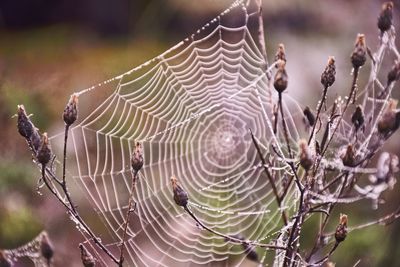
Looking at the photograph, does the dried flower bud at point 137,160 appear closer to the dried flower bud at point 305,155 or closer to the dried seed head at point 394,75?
the dried flower bud at point 305,155

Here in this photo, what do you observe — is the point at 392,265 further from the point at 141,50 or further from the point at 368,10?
the point at 141,50

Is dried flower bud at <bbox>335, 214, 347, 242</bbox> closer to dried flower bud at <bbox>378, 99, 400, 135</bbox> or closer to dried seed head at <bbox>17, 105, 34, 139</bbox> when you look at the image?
dried flower bud at <bbox>378, 99, 400, 135</bbox>

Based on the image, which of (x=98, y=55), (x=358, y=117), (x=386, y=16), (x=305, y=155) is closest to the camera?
(x=305, y=155)

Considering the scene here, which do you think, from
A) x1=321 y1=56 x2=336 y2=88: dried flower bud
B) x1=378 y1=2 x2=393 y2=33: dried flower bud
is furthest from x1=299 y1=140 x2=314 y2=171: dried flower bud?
x1=378 y1=2 x2=393 y2=33: dried flower bud

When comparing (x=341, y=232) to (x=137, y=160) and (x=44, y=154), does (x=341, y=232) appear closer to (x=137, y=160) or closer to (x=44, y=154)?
(x=137, y=160)

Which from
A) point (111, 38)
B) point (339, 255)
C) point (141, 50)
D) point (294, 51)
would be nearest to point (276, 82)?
point (339, 255)

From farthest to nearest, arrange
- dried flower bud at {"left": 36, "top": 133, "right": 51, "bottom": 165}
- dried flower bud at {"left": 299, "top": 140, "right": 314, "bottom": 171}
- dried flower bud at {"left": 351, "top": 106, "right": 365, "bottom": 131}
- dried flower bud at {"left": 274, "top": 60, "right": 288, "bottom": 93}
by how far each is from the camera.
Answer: dried flower bud at {"left": 351, "top": 106, "right": 365, "bottom": 131}
dried flower bud at {"left": 274, "top": 60, "right": 288, "bottom": 93}
dried flower bud at {"left": 36, "top": 133, "right": 51, "bottom": 165}
dried flower bud at {"left": 299, "top": 140, "right": 314, "bottom": 171}

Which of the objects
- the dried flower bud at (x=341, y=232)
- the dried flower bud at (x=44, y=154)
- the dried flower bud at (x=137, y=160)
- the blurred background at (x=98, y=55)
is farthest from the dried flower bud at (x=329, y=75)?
the blurred background at (x=98, y=55)

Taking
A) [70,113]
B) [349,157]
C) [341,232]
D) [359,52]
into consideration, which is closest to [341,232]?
[341,232]
